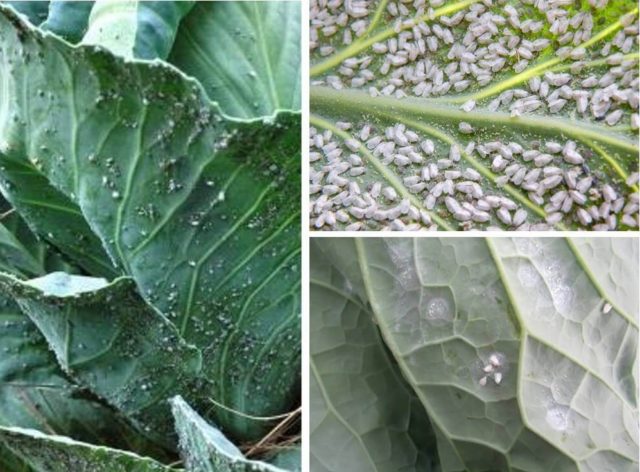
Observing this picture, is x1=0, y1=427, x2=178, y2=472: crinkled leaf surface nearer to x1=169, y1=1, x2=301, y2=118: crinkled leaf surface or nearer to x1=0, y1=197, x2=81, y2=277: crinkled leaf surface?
x1=0, y1=197, x2=81, y2=277: crinkled leaf surface

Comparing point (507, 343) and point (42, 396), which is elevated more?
point (42, 396)

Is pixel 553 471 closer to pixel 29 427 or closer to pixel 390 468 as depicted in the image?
pixel 390 468

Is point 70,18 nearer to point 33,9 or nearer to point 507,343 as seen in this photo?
point 33,9

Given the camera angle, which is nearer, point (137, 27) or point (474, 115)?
point (137, 27)

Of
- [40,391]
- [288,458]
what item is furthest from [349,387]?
[40,391]

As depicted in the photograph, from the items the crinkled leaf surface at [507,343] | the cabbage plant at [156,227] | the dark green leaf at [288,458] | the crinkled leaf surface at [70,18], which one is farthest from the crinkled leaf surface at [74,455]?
the crinkled leaf surface at [70,18]

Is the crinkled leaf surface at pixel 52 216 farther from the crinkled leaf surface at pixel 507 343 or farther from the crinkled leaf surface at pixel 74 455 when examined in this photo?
the crinkled leaf surface at pixel 507 343

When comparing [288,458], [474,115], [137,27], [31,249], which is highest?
[137,27]
